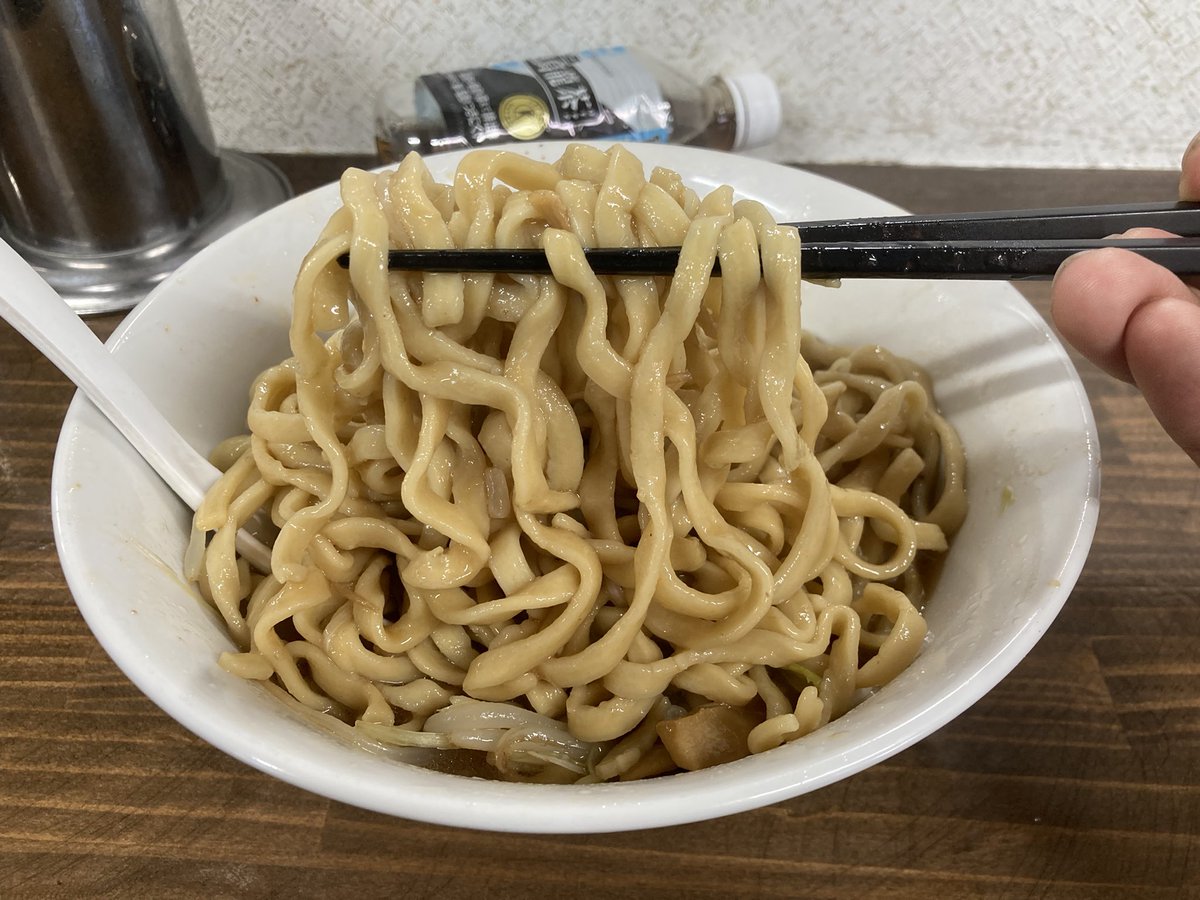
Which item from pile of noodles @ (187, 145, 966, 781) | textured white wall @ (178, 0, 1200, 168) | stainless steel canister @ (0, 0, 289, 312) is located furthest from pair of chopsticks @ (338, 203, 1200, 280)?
textured white wall @ (178, 0, 1200, 168)

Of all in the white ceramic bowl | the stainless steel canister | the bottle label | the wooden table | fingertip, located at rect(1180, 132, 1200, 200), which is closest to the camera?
the white ceramic bowl

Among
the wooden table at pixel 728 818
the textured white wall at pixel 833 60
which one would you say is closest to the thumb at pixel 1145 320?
the wooden table at pixel 728 818

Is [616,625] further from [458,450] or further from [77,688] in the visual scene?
[77,688]

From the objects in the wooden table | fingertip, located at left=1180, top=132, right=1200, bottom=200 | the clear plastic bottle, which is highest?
fingertip, located at left=1180, top=132, right=1200, bottom=200

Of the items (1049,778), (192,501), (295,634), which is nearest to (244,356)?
(192,501)

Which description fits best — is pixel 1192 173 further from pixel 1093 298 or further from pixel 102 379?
pixel 102 379

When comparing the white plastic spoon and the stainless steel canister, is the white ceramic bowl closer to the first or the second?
the white plastic spoon

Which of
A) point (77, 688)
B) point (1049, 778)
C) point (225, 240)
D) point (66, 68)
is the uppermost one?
point (66, 68)
